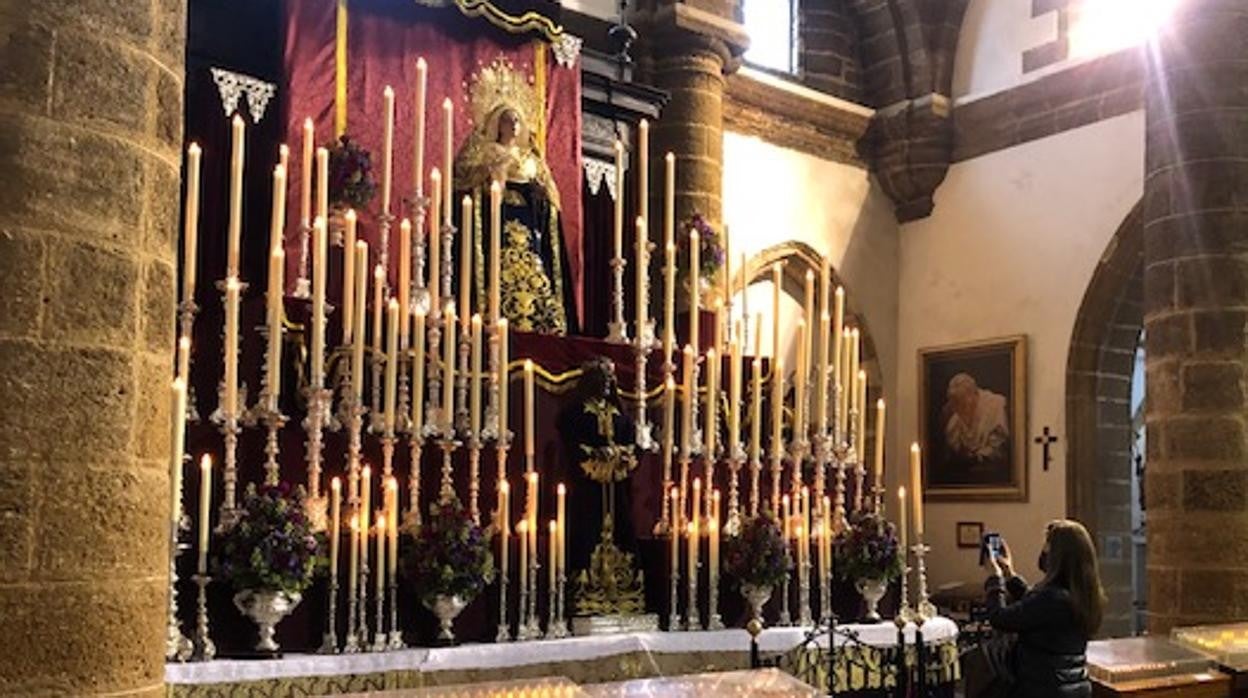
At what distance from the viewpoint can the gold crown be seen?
30.5 ft

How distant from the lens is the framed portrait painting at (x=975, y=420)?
523 inches

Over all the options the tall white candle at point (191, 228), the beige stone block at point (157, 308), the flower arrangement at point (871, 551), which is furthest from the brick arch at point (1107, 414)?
the beige stone block at point (157, 308)

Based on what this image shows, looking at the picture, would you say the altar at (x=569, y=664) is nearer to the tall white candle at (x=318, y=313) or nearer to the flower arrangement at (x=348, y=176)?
the tall white candle at (x=318, y=313)

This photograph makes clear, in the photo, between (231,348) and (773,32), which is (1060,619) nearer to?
(231,348)

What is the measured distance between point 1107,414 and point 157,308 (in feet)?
36.1

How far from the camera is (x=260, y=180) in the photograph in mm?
8289

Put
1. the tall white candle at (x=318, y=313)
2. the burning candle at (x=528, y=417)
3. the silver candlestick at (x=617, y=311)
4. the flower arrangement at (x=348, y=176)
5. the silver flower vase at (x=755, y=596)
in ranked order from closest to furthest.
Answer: the tall white candle at (x=318, y=313), the burning candle at (x=528, y=417), the silver flower vase at (x=755, y=596), the silver candlestick at (x=617, y=311), the flower arrangement at (x=348, y=176)

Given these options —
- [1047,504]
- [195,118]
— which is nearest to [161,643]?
[195,118]

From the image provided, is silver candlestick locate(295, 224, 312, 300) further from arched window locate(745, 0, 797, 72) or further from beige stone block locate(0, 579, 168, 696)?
arched window locate(745, 0, 797, 72)

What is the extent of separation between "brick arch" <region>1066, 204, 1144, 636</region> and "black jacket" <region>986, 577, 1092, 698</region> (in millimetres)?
7952

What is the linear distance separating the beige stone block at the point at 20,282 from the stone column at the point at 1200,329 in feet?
23.2

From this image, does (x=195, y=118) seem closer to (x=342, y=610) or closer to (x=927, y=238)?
(x=342, y=610)

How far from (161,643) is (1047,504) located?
421 inches

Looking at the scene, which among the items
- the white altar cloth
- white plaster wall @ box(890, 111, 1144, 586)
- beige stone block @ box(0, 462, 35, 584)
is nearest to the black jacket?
the white altar cloth
